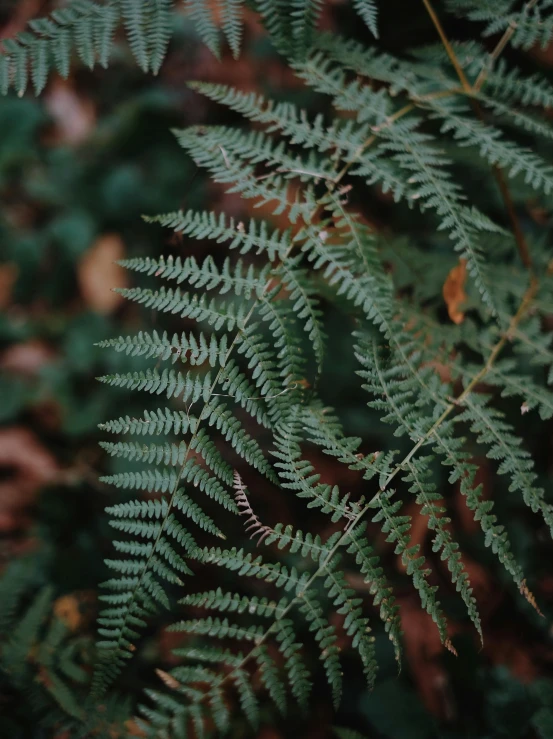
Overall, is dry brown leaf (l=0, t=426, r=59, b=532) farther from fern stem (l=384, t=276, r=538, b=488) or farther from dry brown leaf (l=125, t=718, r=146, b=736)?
fern stem (l=384, t=276, r=538, b=488)

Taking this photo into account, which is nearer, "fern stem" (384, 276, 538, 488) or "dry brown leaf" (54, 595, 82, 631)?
"fern stem" (384, 276, 538, 488)

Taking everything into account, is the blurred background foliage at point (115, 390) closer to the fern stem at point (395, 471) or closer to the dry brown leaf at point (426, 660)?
the dry brown leaf at point (426, 660)

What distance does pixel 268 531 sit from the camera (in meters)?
1.13

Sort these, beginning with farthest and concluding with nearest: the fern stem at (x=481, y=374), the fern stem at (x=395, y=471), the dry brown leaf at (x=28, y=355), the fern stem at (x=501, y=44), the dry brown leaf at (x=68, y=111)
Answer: the dry brown leaf at (x=68, y=111)
the dry brown leaf at (x=28, y=355)
the fern stem at (x=501, y=44)
the fern stem at (x=481, y=374)
the fern stem at (x=395, y=471)

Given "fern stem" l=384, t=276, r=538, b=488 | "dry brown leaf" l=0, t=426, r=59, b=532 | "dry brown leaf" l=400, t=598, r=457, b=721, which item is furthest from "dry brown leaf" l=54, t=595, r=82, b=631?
"fern stem" l=384, t=276, r=538, b=488

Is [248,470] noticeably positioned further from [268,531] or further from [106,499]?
[268,531]

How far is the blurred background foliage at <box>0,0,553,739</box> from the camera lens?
169 cm

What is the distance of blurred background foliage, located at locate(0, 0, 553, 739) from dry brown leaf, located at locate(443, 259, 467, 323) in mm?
546

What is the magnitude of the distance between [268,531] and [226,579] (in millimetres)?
1063

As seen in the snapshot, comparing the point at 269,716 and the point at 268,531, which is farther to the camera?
the point at 269,716

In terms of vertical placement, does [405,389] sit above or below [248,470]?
above

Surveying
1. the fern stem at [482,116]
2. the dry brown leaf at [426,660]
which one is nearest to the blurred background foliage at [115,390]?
the dry brown leaf at [426,660]

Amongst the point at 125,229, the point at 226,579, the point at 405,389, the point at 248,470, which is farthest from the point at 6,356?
the point at 405,389

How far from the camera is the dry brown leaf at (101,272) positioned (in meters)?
3.05
